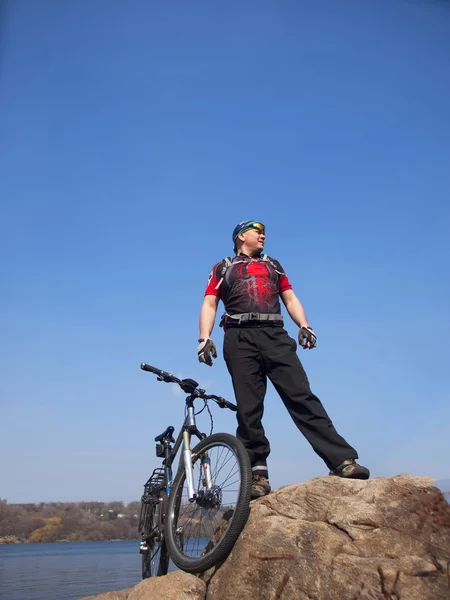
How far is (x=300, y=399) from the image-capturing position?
4.70m

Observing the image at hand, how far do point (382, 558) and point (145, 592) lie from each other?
1.89 metres

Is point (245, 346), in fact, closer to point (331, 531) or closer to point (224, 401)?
point (224, 401)

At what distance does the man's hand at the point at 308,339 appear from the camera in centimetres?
514

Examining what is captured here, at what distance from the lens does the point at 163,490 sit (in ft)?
17.5

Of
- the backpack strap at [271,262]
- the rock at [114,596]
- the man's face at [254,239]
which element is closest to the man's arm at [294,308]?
the backpack strap at [271,262]

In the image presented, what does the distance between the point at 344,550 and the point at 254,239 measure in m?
3.19

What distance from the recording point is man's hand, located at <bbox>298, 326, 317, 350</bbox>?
5145 mm

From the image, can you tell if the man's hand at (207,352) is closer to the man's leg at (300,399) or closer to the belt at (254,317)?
the belt at (254,317)

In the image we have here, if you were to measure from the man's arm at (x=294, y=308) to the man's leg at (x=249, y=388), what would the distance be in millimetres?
692

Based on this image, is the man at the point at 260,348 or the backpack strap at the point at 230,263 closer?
the man at the point at 260,348

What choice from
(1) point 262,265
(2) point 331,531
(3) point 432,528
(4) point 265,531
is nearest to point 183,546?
(4) point 265,531

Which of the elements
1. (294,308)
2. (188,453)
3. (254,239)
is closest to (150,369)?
(188,453)

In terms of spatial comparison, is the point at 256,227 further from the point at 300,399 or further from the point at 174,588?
the point at 174,588

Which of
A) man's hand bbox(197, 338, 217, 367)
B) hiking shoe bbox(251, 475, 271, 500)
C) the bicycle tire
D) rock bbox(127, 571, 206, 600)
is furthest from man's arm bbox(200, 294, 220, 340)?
rock bbox(127, 571, 206, 600)
